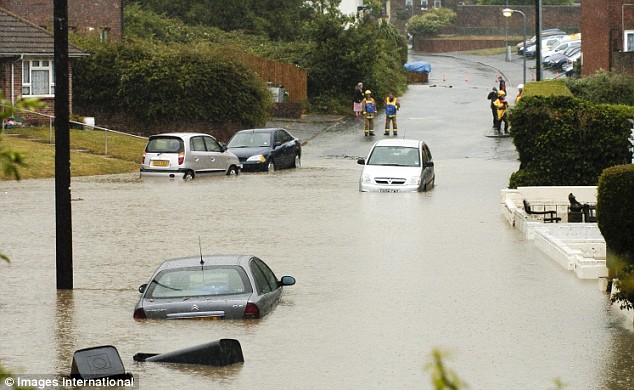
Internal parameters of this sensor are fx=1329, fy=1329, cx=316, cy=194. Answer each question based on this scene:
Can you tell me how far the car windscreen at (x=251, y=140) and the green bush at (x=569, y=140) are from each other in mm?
12916

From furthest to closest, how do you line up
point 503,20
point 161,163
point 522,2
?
point 522,2 → point 503,20 → point 161,163

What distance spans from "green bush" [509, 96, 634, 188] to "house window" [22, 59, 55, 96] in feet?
76.5

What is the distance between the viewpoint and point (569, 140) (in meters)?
29.8

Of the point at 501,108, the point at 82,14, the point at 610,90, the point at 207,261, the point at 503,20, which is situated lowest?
the point at 207,261

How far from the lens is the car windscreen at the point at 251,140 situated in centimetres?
4159

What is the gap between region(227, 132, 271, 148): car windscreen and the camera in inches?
1638

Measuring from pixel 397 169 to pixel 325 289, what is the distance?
15868mm

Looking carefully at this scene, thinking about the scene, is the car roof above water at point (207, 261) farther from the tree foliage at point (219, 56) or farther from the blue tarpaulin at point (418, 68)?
the blue tarpaulin at point (418, 68)

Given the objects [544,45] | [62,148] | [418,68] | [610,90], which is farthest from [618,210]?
[544,45]

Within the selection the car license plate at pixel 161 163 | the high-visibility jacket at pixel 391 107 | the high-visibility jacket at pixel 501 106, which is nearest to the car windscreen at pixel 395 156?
the car license plate at pixel 161 163

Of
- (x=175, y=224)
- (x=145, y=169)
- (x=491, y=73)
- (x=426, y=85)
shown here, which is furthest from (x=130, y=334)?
(x=491, y=73)

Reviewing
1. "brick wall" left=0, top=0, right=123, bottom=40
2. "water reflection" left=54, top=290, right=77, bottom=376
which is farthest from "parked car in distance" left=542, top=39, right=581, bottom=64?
"water reflection" left=54, top=290, right=77, bottom=376

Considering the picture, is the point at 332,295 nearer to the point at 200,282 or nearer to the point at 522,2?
the point at 200,282

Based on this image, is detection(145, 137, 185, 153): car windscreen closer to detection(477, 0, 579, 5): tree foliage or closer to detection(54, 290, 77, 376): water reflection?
detection(54, 290, 77, 376): water reflection
